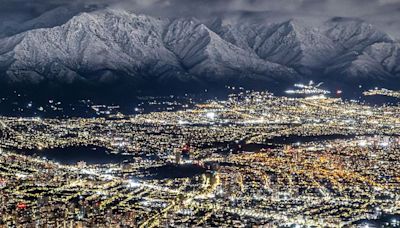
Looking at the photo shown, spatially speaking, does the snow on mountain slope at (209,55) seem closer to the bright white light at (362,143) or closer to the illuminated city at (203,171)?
the illuminated city at (203,171)

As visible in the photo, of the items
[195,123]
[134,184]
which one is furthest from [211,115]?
[134,184]

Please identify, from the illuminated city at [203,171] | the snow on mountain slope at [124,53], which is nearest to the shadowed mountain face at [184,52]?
the snow on mountain slope at [124,53]

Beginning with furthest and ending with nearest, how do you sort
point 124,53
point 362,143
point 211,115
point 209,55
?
point 124,53
point 209,55
point 211,115
point 362,143

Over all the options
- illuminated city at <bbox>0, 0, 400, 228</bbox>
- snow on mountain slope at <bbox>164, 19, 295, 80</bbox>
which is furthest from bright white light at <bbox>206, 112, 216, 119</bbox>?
snow on mountain slope at <bbox>164, 19, 295, 80</bbox>

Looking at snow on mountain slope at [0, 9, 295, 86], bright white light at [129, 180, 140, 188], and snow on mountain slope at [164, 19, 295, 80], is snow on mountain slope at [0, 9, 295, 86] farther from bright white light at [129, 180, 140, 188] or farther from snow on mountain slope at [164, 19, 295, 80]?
bright white light at [129, 180, 140, 188]

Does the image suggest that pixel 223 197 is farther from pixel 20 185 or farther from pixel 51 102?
pixel 51 102

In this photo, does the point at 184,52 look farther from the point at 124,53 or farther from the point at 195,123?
the point at 195,123
